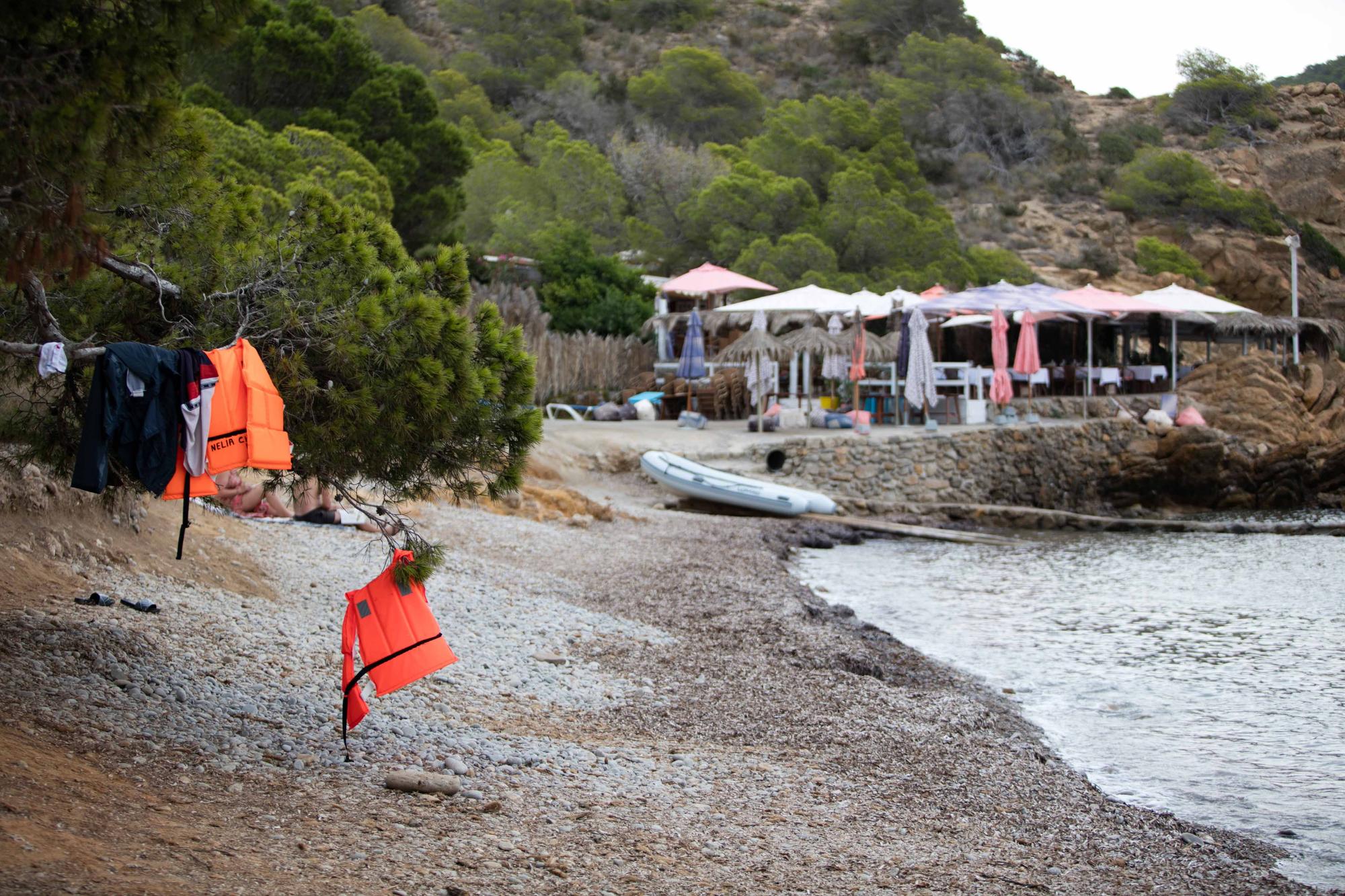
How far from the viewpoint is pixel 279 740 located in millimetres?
5719

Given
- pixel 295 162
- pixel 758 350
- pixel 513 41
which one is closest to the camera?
pixel 295 162

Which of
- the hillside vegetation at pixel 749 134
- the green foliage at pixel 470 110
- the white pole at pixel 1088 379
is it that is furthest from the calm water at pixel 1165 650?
the green foliage at pixel 470 110

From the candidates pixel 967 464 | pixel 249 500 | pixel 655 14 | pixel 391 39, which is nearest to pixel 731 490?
pixel 967 464

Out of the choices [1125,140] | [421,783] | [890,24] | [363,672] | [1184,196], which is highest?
[890,24]

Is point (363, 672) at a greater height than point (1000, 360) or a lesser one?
lesser

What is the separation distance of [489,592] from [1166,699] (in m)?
5.62

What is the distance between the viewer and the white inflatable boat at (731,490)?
61.9ft

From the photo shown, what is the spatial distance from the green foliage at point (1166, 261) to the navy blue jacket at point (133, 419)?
4441 cm

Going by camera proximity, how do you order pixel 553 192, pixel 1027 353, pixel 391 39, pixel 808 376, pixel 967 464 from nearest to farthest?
pixel 967 464 → pixel 1027 353 → pixel 808 376 → pixel 553 192 → pixel 391 39

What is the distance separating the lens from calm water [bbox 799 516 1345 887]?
24.5ft

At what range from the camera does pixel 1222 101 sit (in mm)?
63219

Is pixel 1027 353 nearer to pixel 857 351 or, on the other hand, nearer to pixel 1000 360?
pixel 1000 360

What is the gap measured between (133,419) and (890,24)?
75750mm

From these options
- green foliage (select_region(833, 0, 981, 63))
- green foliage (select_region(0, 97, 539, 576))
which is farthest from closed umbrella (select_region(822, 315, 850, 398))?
green foliage (select_region(833, 0, 981, 63))
